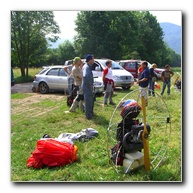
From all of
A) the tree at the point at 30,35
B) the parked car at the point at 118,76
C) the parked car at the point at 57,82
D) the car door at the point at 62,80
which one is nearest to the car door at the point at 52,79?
the parked car at the point at 57,82

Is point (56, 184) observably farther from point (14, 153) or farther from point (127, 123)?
point (127, 123)

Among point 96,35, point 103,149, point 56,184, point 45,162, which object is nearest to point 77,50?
point 96,35

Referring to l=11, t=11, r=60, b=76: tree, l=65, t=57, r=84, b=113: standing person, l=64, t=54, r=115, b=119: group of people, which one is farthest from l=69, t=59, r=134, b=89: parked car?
l=11, t=11, r=60, b=76: tree

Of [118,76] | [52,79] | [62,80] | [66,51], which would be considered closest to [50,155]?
[66,51]

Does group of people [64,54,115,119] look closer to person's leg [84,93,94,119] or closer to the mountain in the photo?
person's leg [84,93,94,119]

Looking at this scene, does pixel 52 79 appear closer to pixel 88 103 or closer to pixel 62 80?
pixel 62 80
